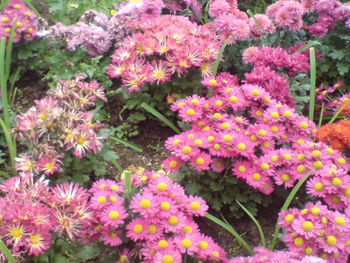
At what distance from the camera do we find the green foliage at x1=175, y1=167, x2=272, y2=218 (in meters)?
2.41

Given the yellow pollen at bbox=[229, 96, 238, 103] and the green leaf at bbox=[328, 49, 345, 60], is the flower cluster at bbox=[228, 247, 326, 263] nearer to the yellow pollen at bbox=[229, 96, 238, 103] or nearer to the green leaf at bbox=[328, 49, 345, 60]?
the yellow pollen at bbox=[229, 96, 238, 103]

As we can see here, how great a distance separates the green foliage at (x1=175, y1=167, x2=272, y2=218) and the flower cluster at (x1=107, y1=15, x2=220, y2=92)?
73cm

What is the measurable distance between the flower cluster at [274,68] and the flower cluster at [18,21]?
1.59 metres

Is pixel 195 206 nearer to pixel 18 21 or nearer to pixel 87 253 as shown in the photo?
pixel 87 253

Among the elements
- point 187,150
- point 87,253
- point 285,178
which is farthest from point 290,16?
point 87,253

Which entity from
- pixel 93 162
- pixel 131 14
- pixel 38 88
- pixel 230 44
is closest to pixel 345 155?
pixel 230 44

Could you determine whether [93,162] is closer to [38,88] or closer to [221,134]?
[221,134]

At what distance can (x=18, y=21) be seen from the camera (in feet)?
10.6

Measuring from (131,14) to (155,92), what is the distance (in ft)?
2.60

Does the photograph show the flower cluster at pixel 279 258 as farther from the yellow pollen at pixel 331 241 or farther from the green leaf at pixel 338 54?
the green leaf at pixel 338 54

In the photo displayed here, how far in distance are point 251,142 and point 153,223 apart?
0.80m

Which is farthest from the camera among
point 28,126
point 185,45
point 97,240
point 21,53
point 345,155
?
point 21,53

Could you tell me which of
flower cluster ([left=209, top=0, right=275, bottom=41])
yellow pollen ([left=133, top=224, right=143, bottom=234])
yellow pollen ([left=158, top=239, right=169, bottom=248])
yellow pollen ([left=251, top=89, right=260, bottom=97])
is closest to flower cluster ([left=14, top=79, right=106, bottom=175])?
yellow pollen ([left=133, top=224, right=143, bottom=234])

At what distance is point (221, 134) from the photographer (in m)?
2.36
